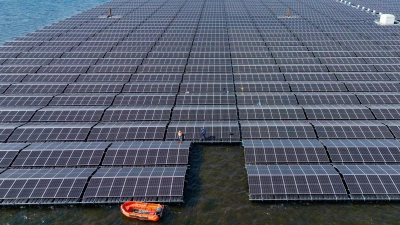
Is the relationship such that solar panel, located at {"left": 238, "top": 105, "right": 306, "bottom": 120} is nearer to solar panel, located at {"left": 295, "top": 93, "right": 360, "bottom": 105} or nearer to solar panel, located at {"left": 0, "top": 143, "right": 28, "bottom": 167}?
solar panel, located at {"left": 295, "top": 93, "right": 360, "bottom": 105}

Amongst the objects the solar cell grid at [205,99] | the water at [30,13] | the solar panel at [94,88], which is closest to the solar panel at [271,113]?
the solar cell grid at [205,99]

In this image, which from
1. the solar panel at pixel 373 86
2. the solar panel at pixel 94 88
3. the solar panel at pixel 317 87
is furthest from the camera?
the solar panel at pixel 94 88

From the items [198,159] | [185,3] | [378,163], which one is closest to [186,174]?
[198,159]

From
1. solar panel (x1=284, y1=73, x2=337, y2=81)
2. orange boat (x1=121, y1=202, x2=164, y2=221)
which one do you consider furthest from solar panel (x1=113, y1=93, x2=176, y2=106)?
solar panel (x1=284, y1=73, x2=337, y2=81)

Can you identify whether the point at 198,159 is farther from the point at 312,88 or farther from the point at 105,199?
the point at 312,88

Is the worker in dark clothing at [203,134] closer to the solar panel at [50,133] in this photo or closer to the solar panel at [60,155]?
the solar panel at [60,155]

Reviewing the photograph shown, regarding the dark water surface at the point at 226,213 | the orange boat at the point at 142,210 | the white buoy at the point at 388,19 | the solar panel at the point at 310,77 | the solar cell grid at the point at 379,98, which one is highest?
the white buoy at the point at 388,19

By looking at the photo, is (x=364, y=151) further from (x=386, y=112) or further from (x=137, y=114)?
(x=137, y=114)

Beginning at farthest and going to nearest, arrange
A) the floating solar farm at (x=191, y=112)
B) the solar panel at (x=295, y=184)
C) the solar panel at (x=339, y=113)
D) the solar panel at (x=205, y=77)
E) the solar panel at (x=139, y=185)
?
the solar panel at (x=205, y=77)
the solar panel at (x=339, y=113)
the floating solar farm at (x=191, y=112)
the solar panel at (x=139, y=185)
the solar panel at (x=295, y=184)
